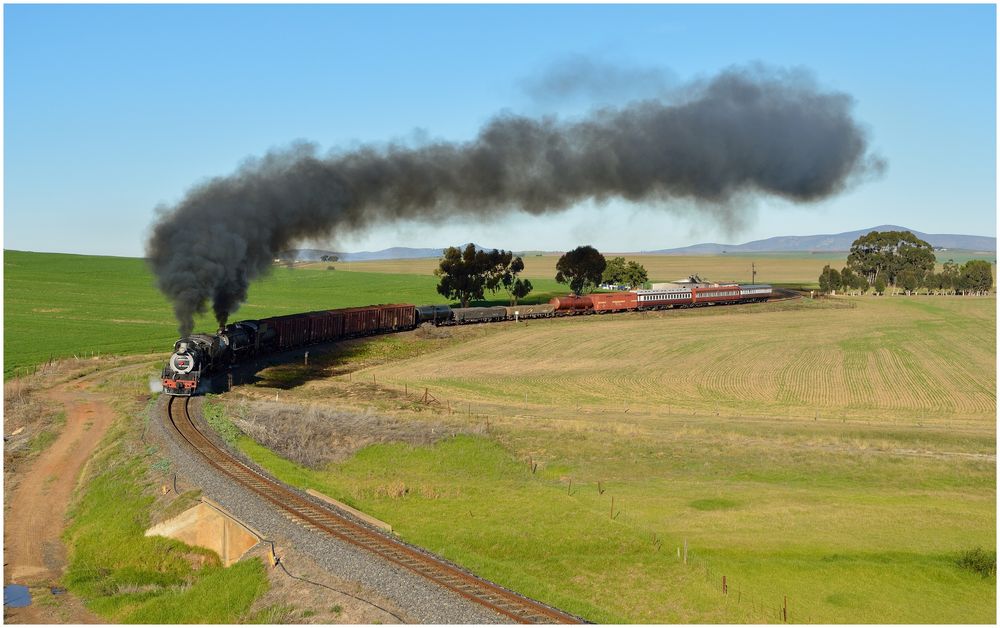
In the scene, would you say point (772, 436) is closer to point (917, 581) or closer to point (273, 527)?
point (917, 581)

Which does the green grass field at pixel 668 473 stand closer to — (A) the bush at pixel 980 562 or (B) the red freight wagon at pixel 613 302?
(A) the bush at pixel 980 562

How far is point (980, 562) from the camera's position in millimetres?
26344

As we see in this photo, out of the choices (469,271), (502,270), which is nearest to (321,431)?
(469,271)

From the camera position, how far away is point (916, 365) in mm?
67188

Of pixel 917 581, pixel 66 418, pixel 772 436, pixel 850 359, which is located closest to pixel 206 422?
pixel 66 418

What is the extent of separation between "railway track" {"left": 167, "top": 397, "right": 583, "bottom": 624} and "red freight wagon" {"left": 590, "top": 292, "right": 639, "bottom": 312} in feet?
227

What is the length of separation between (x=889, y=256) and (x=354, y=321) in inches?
4423

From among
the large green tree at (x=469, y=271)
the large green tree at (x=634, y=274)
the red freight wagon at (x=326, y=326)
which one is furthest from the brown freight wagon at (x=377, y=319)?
the large green tree at (x=634, y=274)

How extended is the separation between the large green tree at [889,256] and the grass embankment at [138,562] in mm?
140242

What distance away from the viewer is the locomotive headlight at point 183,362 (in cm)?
4688

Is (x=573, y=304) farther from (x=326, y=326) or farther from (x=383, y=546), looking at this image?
(x=383, y=546)

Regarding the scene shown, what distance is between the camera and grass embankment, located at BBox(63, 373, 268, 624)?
23.1 meters

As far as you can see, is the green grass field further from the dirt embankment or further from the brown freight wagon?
the brown freight wagon

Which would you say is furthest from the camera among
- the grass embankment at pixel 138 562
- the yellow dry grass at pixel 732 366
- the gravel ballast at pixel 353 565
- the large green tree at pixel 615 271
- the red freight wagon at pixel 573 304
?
the large green tree at pixel 615 271
